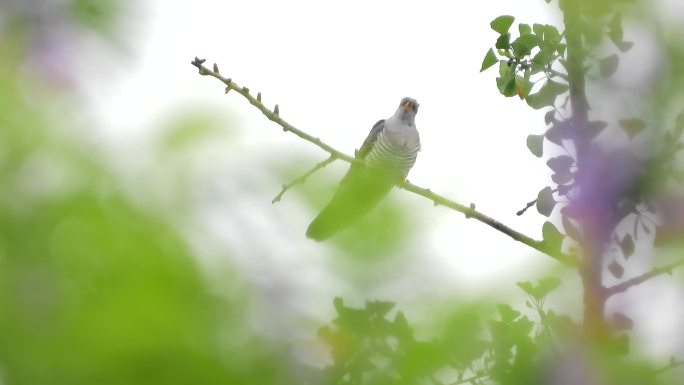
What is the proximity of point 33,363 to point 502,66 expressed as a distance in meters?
2.81

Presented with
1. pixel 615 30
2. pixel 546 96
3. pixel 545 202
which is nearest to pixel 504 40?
→ pixel 546 96

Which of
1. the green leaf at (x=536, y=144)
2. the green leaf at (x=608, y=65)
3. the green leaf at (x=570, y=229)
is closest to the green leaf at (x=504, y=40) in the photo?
the green leaf at (x=536, y=144)

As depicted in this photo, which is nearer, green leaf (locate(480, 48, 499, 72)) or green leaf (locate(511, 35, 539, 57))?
green leaf (locate(511, 35, 539, 57))

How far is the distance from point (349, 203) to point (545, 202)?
1953mm

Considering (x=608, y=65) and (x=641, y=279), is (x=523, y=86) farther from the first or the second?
(x=641, y=279)

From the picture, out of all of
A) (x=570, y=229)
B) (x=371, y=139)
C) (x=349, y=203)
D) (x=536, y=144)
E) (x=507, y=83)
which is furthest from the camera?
(x=371, y=139)

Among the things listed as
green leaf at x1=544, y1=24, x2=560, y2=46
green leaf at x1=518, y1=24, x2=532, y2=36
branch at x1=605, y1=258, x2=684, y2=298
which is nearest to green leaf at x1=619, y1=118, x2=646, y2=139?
branch at x1=605, y1=258, x2=684, y2=298

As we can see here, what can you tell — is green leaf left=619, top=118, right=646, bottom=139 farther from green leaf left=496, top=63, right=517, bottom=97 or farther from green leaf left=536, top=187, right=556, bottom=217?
green leaf left=496, top=63, right=517, bottom=97

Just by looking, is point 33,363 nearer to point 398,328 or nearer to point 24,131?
point 24,131

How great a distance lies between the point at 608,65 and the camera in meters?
2.34

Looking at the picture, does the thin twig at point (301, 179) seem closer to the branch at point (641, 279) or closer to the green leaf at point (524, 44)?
the branch at point (641, 279)

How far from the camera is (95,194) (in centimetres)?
91

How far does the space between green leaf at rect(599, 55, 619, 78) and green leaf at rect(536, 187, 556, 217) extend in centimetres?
73

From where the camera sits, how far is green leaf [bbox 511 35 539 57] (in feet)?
10.8
